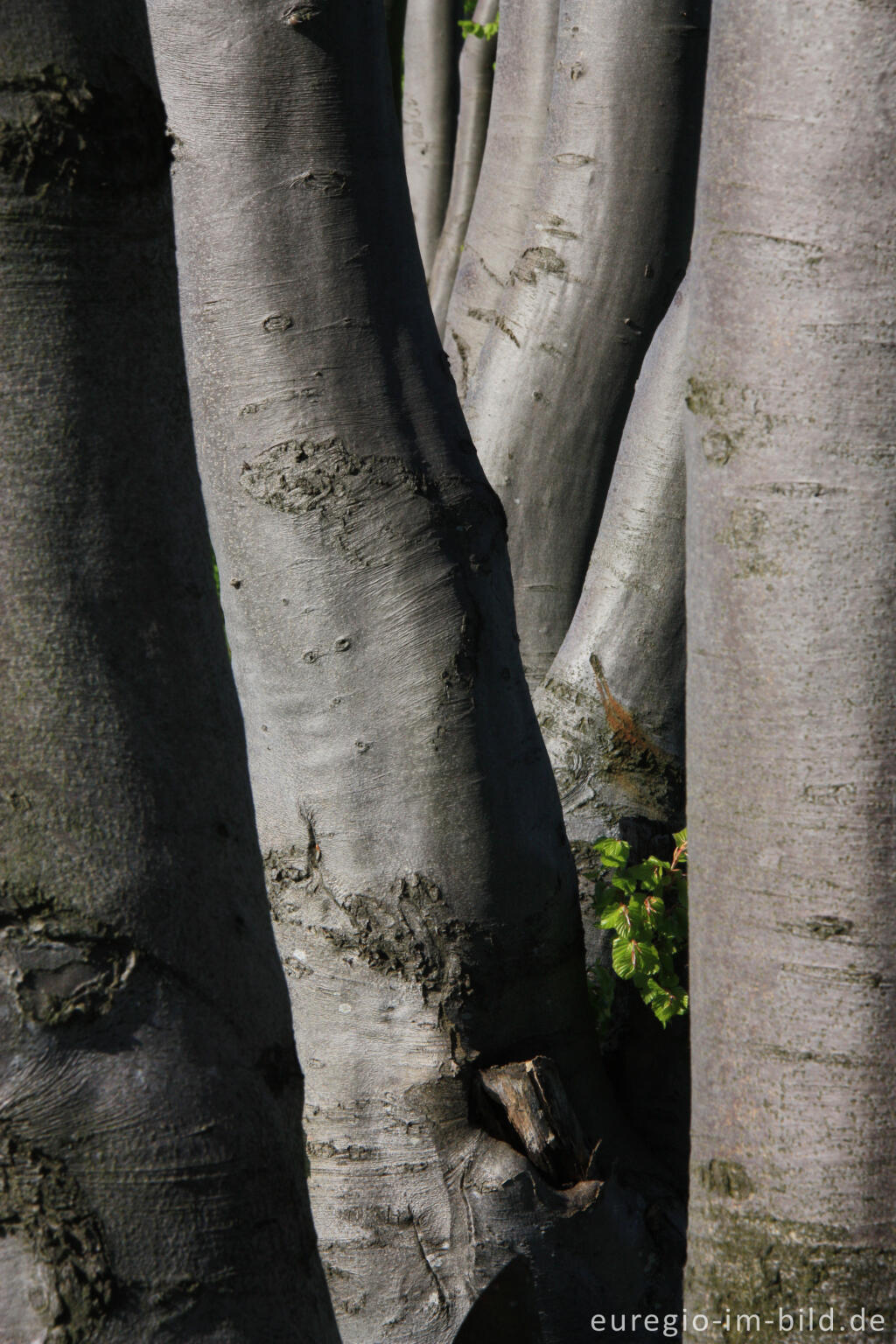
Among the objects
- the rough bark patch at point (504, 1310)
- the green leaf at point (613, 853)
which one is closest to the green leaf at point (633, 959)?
the green leaf at point (613, 853)

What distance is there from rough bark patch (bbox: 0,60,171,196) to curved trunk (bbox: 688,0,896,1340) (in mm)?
Answer: 650

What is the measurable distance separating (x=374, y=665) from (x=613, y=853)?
82cm

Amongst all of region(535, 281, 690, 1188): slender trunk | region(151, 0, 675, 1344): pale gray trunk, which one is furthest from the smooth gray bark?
region(151, 0, 675, 1344): pale gray trunk

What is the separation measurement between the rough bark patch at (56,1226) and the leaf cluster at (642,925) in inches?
58.2

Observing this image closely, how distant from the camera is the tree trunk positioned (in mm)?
1087

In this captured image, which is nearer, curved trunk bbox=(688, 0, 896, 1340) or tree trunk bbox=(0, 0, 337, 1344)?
tree trunk bbox=(0, 0, 337, 1344)

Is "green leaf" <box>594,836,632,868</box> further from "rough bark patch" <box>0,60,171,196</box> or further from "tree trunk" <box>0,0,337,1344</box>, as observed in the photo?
"rough bark patch" <box>0,60,171,196</box>

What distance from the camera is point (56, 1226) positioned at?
43.0 inches

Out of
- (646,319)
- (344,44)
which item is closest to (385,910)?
(344,44)

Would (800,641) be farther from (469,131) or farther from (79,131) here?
(469,131)

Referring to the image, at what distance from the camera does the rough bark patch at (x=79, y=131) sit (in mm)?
1068

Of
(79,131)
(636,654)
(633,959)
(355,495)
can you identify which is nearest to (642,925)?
(633,959)

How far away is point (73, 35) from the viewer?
3.57ft

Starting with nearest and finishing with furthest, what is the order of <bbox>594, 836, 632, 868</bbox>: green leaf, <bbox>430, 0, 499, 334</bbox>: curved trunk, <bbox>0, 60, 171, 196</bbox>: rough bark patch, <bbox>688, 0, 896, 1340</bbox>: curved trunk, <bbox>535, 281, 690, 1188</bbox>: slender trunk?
<bbox>0, 60, 171, 196</bbox>: rough bark patch < <bbox>688, 0, 896, 1340</bbox>: curved trunk < <bbox>594, 836, 632, 868</bbox>: green leaf < <bbox>535, 281, 690, 1188</bbox>: slender trunk < <bbox>430, 0, 499, 334</bbox>: curved trunk
